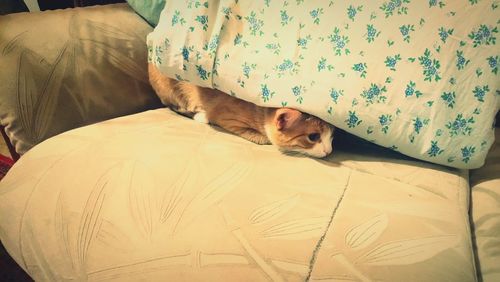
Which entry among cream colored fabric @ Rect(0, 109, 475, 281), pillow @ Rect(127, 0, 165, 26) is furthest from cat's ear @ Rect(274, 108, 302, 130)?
pillow @ Rect(127, 0, 165, 26)

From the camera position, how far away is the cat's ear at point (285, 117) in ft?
2.47

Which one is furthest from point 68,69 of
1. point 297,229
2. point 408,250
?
point 408,250

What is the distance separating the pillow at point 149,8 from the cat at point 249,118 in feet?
0.52

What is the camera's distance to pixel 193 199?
56cm

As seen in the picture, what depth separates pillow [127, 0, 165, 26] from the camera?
963 mm

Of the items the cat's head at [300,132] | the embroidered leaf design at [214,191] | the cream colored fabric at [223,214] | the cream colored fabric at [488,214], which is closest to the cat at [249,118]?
the cat's head at [300,132]

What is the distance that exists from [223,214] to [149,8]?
0.76m

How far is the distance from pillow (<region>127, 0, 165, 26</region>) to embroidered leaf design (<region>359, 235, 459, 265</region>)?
899mm

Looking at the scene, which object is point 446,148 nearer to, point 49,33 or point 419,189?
point 419,189

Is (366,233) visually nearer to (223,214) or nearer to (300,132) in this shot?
(223,214)

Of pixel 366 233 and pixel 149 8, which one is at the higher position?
pixel 149 8

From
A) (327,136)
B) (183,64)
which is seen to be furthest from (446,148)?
(183,64)

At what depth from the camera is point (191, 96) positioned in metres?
0.97

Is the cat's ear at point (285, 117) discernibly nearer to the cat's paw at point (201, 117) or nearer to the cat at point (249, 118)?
the cat at point (249, 118)
